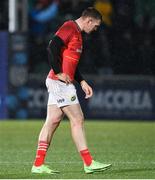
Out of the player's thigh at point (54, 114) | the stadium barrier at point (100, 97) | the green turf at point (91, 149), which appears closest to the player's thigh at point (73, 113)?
the player's thigh at point (54, 114)

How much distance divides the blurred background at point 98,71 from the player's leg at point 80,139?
11.1m

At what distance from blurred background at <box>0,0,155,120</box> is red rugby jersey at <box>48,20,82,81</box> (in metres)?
11.1

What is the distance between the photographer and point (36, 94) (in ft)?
77.6

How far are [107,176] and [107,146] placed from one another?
17.1ft

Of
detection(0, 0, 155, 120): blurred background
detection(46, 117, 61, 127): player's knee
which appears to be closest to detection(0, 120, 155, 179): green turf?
detection(0, 0, 155, 120): blurred background

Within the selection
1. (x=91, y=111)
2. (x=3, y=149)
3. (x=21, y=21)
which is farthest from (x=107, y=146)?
(x=21, y=21)

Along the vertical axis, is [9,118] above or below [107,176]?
below

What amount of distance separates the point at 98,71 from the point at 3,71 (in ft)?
7.70

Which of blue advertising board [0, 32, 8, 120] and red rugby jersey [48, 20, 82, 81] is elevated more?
red rugby jersey [48, 20, 82, 81]

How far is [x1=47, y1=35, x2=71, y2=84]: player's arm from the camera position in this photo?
1179 centimetres

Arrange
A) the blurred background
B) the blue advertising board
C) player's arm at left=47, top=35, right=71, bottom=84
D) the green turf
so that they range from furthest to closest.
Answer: the blurred background → the blue advertising board → the green turf → player's arm at left=47, top=35, right=71, bottom=84

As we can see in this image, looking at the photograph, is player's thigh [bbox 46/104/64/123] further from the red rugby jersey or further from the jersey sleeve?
the jersey sleeve

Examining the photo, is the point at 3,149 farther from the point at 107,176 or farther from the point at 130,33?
the point at 130,33

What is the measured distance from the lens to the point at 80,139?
1193cm
